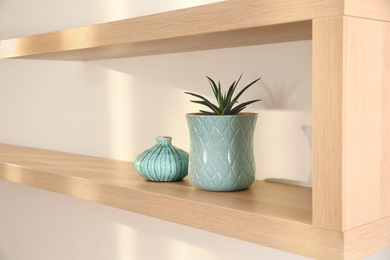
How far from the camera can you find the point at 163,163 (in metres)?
0.96

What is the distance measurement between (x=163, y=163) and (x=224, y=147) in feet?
0.52

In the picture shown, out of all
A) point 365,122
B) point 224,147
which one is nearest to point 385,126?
point 365,122

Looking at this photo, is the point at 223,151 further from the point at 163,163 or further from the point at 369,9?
the point at 369,9

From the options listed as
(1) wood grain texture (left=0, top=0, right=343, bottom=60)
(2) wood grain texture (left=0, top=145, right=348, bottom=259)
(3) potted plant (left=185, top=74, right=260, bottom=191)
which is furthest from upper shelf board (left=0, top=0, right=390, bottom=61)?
(2) wood grain texture (left=0, top=145, right=348, bottom=259)

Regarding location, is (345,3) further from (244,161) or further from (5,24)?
(5,24)

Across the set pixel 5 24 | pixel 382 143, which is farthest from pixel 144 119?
pixel 5 24

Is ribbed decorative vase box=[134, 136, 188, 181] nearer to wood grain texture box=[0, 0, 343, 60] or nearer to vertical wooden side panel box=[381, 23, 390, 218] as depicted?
wood grain texture box=[0, 0, 343, 60]

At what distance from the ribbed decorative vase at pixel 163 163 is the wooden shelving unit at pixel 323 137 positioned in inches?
3.3

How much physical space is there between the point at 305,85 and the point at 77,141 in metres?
0.80

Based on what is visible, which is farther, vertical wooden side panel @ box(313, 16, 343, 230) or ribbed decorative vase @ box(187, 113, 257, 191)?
ribbed decorative vase @ box(187, 113, 257, 191)

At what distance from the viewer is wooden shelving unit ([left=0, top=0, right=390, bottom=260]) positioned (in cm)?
60

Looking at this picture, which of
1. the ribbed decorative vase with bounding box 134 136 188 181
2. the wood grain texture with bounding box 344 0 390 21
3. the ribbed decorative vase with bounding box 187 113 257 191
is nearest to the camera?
the wood grain texture with bounding box 344 0 390 21

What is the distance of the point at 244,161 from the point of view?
0.87 metres

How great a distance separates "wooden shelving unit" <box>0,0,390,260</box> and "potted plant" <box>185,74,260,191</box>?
2cm
